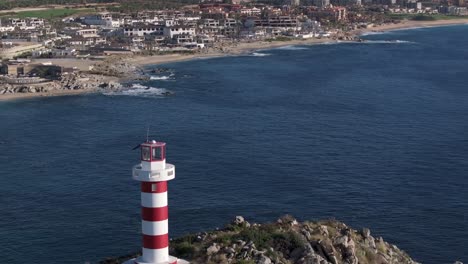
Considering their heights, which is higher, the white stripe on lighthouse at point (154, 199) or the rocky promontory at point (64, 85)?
the white stripe on lighthouse at point (154, 199)

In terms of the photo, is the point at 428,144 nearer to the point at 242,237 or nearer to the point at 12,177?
the point at 12,177

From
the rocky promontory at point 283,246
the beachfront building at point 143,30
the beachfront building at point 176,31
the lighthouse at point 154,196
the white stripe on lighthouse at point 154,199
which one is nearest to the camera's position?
the lighthouse at point 154,196

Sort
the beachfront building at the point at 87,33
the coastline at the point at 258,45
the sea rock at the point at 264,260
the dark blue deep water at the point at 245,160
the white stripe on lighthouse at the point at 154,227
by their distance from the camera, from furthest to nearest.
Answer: the beachfront building at the point at 87,33 < the coastline at the point at 258,45 < the dark blue deep water at the point at 245,160 < the sea rock at the point at 264,260 < the white stripe on lighthouse at the point at 154,227

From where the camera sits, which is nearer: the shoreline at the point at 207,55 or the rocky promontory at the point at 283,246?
the rocky promontory at the point at 283,246

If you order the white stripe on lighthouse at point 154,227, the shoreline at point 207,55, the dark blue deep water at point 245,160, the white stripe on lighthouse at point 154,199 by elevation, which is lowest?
the dark blue deep water at point 245,160

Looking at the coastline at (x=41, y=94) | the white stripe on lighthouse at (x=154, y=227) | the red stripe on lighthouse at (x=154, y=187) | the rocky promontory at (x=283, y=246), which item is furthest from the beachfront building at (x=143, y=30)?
the red stripe on lighthouse at (x=154, y=187)

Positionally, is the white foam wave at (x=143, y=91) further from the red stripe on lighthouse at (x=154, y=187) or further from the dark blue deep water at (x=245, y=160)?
the red stripe on lighthouse at (x=154, y=187)

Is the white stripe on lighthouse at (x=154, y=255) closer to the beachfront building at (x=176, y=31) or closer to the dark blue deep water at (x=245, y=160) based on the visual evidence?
the dark blue deep water at (x=245, y=160)

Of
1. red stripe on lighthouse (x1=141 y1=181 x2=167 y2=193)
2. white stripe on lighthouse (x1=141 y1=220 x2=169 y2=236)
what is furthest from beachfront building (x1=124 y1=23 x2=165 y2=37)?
red stripe on lighthouse (x1=141 y1=181 x2=167 y2=193)
